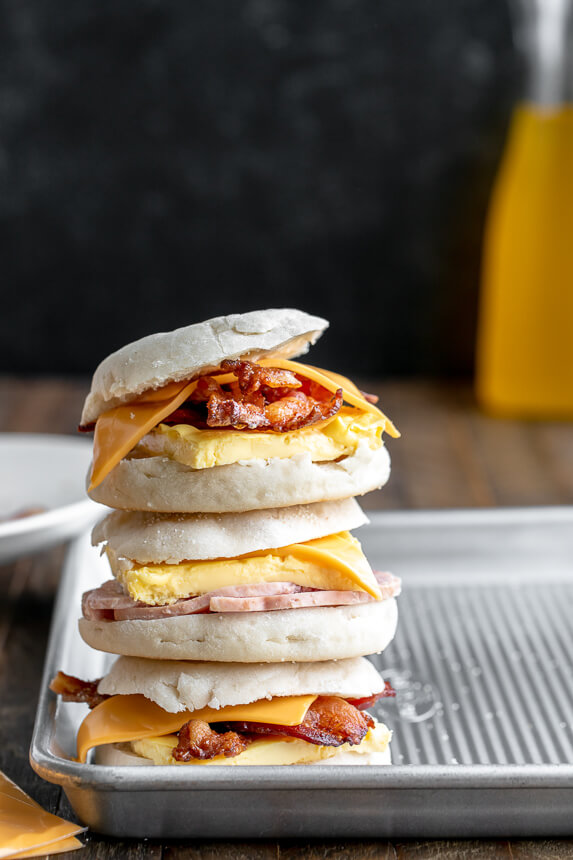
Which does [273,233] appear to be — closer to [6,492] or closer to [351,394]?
[6,492]

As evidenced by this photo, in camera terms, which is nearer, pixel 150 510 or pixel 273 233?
pixel 150 510

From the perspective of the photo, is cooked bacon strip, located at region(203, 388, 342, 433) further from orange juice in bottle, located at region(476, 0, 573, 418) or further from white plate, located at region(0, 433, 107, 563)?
orange juice in bottle, located at region(476, 0, 573, 418)

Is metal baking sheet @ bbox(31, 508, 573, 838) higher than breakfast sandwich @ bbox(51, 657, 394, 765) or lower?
lower

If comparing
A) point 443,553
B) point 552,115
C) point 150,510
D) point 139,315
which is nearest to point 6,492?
point 443,553

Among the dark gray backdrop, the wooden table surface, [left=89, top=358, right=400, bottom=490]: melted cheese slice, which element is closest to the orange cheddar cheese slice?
[left=89, top=358, right=400, bottom=490]: melted cheese slice

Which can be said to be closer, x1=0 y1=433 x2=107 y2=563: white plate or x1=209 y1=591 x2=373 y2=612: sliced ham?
x1=209 y1=591 x2=373 y2=612: sliced ham

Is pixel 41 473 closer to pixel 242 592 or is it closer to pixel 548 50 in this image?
pixel 242 592
